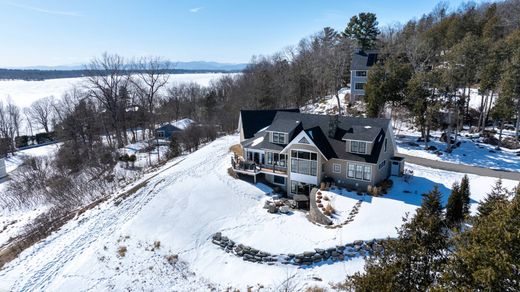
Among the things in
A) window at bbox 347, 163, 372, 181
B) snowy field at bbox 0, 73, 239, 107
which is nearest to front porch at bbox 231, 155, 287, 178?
window at bbox 347, 163, 372, 181

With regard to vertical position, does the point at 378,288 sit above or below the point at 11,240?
above

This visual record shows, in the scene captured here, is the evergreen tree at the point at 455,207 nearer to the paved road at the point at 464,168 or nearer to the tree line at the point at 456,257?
the tree line at the point at 456,257

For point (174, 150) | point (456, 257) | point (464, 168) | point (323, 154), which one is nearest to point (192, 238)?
point (323, 154)

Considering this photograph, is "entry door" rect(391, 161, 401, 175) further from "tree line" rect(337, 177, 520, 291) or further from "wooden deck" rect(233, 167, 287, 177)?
"tree line" rect(337, 177, 520, 291)

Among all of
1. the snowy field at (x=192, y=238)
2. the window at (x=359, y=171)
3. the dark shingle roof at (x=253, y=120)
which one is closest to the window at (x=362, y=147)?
the window at (x=359, y=171)

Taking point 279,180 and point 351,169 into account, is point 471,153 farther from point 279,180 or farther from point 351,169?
point 279,180

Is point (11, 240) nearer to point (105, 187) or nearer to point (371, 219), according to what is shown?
point (105, 187)

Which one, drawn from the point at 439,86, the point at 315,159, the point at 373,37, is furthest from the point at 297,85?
the point at 315,159
